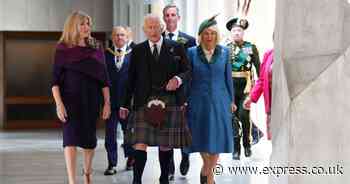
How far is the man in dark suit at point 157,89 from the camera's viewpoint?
5.73 m

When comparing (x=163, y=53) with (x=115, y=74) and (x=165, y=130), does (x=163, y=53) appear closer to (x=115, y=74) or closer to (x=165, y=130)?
(x=165, y=130)

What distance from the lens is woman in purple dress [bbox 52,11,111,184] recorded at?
5.72 meters

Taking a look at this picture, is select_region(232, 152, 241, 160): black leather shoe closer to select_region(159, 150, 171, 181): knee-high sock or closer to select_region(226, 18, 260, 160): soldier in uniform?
select_region(226, 18, 260, 160): soldier in uniform

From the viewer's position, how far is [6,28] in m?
15.5

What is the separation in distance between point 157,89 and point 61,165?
2.99m

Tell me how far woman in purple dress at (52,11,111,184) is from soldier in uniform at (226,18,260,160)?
2948 mm

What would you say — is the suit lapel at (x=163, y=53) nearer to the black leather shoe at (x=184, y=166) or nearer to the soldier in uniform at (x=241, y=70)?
the black leather shoe at (x=184, y=166)

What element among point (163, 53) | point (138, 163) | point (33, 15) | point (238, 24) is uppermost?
point (33, 15)

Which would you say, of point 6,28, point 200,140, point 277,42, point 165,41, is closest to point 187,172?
point 200,140

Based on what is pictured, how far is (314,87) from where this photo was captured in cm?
371

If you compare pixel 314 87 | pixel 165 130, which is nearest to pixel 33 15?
pixel 165 130

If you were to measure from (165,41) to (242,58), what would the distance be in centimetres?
271

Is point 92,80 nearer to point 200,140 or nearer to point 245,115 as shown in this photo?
point 200,140

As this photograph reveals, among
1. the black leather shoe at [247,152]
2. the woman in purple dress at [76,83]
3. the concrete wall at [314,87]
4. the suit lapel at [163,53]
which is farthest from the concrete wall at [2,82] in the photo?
the concrete wall at [314,87]
